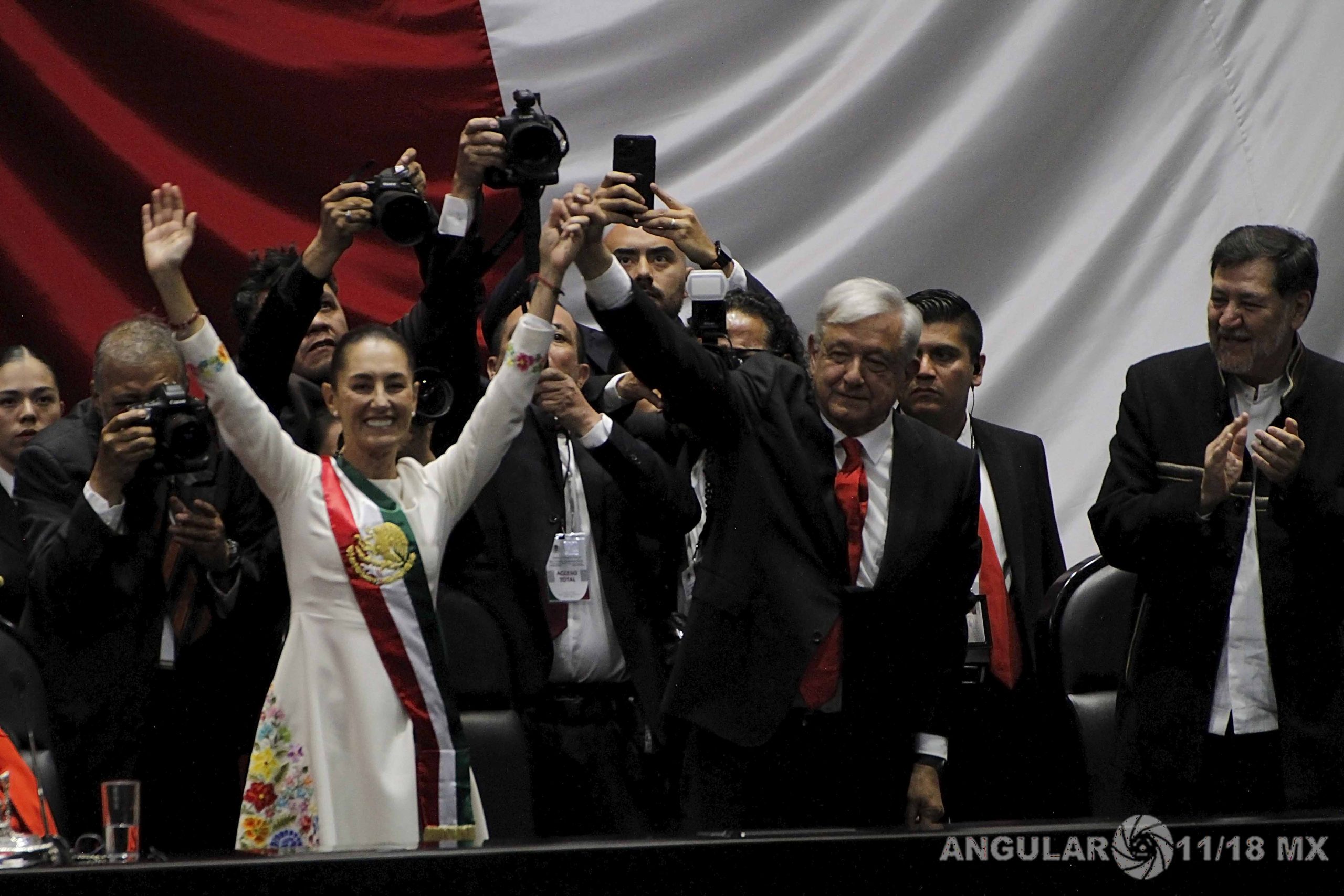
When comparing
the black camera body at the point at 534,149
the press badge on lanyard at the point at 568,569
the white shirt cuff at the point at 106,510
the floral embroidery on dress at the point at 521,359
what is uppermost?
the black camera body at the point at 534,149

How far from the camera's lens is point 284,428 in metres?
3.23

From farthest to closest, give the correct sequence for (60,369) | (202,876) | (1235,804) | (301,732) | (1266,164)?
(1266,164) → (60,369) → (1235,804) → (301,732) → (202,876)

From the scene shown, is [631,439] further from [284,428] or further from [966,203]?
[966,203]

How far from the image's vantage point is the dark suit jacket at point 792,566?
2625mm

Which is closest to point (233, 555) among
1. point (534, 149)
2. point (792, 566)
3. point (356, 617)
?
point (356, 617)

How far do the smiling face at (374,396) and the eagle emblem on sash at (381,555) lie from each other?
0.48 ft

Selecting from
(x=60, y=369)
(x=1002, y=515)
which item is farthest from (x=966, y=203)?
(x=60, y=369)

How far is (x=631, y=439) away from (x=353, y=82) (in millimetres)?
1463

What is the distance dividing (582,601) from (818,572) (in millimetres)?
592

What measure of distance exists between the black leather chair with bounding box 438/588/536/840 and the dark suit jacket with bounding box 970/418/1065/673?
3.12 ft

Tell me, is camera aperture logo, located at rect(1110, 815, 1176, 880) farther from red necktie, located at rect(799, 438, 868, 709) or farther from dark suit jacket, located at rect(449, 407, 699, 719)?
dark suit jacket, located at rect(449, 407, 699, 719)

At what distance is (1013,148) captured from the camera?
169 inches


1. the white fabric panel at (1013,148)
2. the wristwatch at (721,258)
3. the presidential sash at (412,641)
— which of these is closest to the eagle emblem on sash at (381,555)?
the presidential sash at (412,641)

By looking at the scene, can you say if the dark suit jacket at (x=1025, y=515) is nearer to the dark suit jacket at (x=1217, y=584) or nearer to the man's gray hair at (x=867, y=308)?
the dark suit jacket at (x=1217, y=584)
